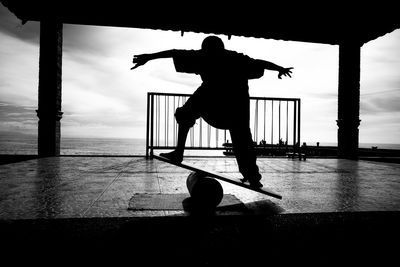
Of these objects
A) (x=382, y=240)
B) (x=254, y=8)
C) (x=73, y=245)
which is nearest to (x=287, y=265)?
(x=382, y=240)

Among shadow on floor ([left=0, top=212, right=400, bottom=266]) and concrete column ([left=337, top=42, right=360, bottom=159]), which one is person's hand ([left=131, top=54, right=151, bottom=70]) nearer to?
shadow on floor ([left=0, top=212, right=400, bottom=266])

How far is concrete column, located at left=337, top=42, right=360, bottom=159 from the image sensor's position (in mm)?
8898

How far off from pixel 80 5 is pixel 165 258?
26.8 feet

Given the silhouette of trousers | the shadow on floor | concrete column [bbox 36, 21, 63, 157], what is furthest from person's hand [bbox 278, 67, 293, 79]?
concrete column [bbox 36, 21, 63, 157]

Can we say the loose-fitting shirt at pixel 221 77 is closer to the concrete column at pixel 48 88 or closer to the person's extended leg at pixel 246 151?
the person's extended leg at pixel 246 151

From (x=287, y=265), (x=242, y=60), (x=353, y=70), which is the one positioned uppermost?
(x=353, y=70)

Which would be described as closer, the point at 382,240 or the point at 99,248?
the point at 99,248

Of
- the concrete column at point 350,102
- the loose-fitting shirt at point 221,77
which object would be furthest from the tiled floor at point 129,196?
the concrete column at point 350,102

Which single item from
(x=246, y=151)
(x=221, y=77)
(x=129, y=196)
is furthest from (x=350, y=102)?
(x=129, y=196)

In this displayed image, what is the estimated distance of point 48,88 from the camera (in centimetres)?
769

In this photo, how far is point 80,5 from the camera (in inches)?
292

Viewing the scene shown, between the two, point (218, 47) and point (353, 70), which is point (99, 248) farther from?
point (353, 70)

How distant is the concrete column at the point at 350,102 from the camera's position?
8.90 metres

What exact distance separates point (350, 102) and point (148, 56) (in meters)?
8.60
